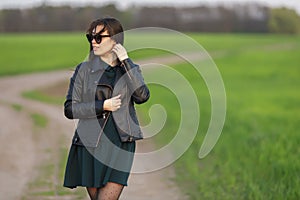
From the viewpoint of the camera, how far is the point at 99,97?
4.39 meters

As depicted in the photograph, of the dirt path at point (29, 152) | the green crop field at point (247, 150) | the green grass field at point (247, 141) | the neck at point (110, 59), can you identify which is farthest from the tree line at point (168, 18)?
the neck at point (110, 59)

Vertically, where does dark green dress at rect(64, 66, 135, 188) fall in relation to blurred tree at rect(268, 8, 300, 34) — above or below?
above

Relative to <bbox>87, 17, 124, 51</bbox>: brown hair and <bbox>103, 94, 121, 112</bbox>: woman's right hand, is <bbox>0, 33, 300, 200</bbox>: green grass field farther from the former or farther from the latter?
<bbox>103, 94, 121, 112</bbox>: woman's right hand

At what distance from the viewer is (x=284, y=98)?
70.1 feet

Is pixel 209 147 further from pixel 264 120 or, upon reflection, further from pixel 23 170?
pixel 264 120

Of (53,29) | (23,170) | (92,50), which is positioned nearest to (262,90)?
(23,170)

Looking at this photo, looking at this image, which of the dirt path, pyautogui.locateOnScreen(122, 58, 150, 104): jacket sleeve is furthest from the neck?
the dirt path

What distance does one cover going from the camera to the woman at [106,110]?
434 centimetres

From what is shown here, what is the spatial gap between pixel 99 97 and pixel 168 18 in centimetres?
6902

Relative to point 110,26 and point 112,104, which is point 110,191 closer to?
point 112,104

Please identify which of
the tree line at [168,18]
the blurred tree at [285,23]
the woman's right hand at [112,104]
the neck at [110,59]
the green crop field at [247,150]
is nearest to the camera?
the woman's right hand at [112,104]

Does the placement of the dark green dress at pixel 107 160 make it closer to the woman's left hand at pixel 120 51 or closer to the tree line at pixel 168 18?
the woman's left hand at pixel 120 51

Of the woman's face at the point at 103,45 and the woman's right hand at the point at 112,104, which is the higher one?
the woman's face at the point at 103,45

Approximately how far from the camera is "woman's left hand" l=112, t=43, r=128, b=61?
4344mm
